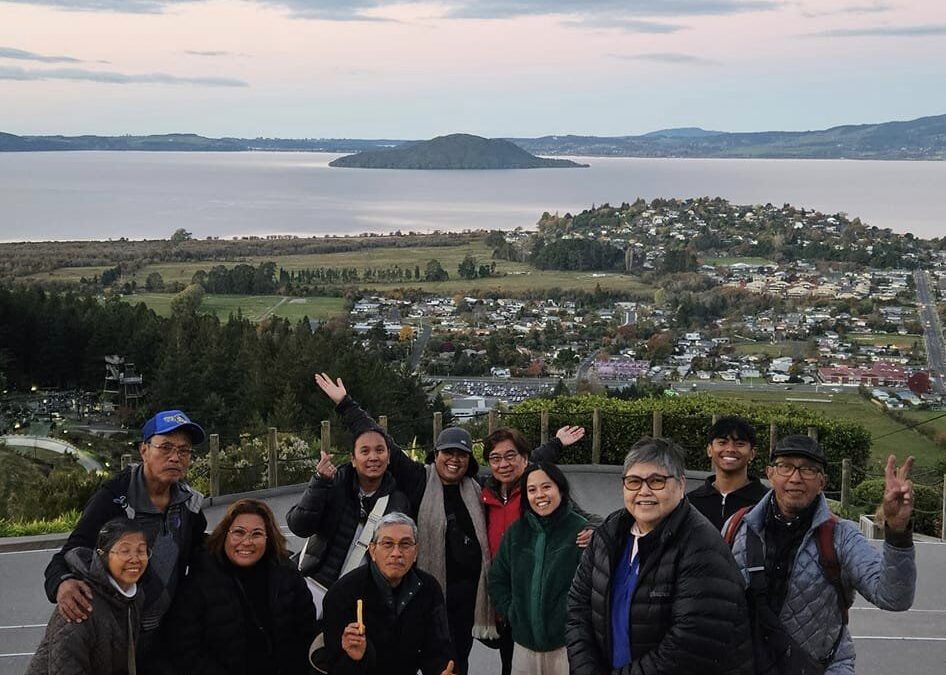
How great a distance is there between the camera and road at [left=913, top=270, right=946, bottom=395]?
36.8 m

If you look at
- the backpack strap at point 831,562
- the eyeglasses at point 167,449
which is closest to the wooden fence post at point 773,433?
the backpack strap at point 831,562

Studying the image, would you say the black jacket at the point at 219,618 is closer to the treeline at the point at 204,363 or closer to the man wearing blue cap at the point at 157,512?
the man wearing blue cap at the point at 157,512

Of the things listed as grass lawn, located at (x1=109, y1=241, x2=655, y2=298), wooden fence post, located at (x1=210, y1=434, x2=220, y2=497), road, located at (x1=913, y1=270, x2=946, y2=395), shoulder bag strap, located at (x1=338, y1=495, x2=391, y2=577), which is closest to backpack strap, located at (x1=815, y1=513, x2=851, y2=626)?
shoulder bag strap, located at (x1=338, y1=495, x2=391, y2=577)

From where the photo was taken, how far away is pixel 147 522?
3.28 m

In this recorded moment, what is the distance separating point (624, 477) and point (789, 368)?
1488 inches

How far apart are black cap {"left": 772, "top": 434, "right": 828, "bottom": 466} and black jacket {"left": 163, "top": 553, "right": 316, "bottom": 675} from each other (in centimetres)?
153

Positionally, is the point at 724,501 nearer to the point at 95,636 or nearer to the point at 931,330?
the point at 95,636

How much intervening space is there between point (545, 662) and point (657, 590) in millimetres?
914

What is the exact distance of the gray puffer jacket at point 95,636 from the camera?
2.91 metres

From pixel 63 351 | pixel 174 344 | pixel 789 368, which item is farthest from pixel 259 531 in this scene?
pixel 789 368

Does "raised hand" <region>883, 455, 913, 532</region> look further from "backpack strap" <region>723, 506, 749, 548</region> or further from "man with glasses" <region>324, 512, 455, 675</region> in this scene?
"man with glasses" <region>324, 512, 455, 675</region>

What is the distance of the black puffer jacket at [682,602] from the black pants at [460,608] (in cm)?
105

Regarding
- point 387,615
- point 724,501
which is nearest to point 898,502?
point 724,501

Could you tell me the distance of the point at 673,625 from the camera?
271 cm
